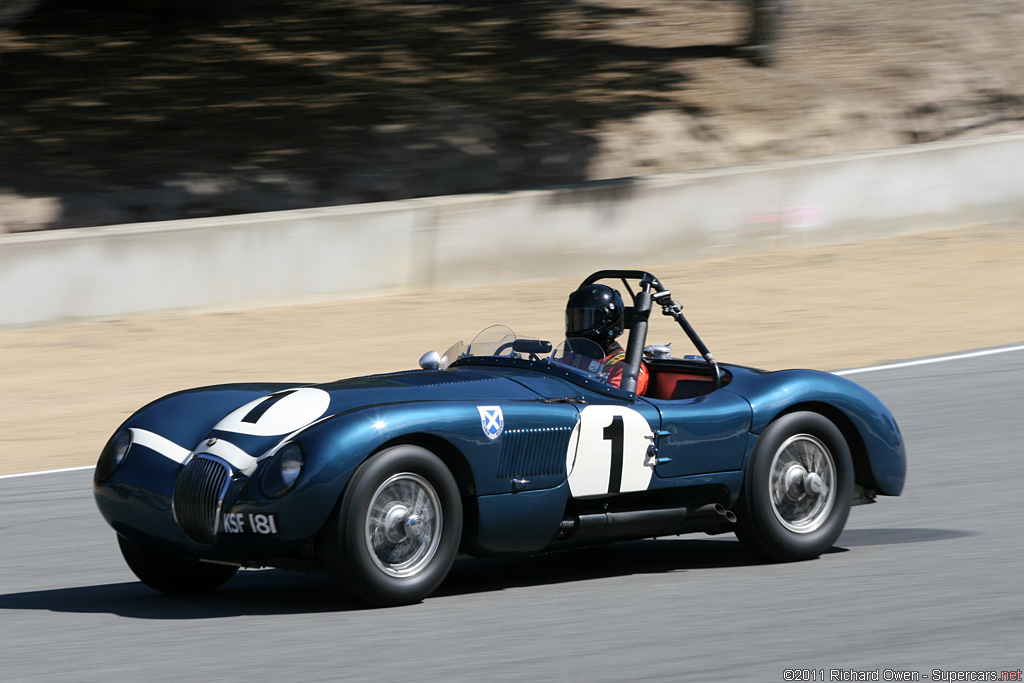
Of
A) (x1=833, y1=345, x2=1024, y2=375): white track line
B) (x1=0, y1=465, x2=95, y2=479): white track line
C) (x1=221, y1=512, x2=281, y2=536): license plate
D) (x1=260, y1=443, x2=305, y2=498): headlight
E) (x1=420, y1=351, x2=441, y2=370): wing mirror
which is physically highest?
(x1=420, y1=351, x2=441, y2=370): wing mirror

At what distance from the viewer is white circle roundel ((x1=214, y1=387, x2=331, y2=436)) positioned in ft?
19.1

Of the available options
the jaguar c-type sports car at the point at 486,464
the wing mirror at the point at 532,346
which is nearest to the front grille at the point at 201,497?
the jaguar c-type sports car at the point at 486,464

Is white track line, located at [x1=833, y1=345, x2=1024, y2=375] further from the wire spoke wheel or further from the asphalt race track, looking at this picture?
the wire spoke wheel

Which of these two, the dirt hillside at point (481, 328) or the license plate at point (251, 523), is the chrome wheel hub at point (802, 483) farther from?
the dirt hillside at point (481, 328)

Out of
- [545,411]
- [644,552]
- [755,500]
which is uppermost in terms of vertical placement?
[545,411]

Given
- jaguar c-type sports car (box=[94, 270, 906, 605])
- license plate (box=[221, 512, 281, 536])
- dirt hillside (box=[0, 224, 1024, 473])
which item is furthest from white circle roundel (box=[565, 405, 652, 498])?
dirt hillside (box=[0, 224, 1024, 473])

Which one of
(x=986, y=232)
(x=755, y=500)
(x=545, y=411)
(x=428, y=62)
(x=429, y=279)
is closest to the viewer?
(x=545, y=411)

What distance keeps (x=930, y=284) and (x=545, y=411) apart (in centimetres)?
1123

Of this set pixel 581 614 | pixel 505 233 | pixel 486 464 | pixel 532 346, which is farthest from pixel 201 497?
pixel 505 233

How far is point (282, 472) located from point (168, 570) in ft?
3.56

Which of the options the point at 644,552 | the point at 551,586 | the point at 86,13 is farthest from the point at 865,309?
the point at 86,13

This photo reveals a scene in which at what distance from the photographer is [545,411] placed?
20.4 feet

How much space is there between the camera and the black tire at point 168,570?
20.8 ft

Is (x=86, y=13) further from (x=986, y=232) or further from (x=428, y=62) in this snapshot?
(x=986, y=232)
